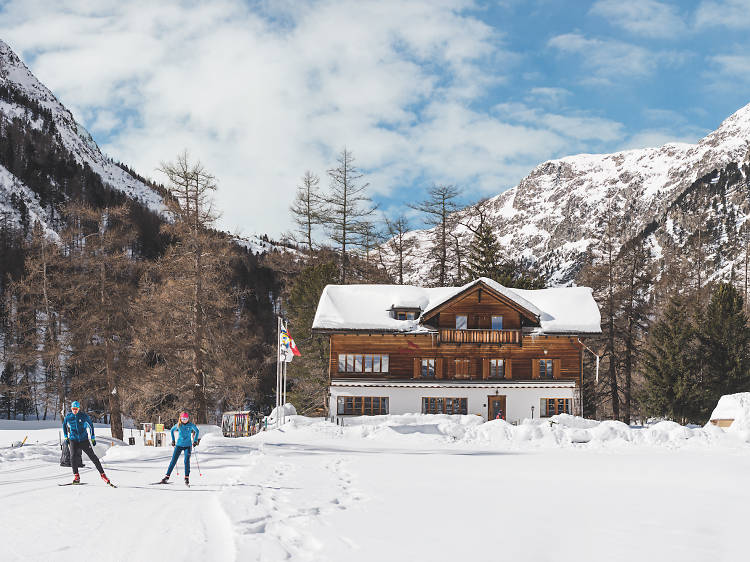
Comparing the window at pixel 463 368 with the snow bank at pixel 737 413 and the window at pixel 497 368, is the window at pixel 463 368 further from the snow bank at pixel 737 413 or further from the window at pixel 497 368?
the snow bank at pixel 737 413

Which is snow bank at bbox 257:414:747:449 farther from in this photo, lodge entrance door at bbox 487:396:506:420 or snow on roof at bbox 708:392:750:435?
lodge entrance door at bbox 487:396:506:420

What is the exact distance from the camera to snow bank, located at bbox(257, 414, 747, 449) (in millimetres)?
25938

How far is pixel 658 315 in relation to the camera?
46594mm

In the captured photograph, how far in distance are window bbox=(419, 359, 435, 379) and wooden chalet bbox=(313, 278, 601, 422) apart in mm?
65

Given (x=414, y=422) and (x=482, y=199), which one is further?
(x=482, y=199)

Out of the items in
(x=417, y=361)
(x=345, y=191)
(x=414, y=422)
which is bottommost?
(x=414, y=422)

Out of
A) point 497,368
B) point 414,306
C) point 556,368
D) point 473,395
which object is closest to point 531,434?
point 473,395

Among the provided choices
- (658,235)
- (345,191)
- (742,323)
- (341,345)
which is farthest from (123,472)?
(658,235)

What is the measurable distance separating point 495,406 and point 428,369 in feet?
16.2

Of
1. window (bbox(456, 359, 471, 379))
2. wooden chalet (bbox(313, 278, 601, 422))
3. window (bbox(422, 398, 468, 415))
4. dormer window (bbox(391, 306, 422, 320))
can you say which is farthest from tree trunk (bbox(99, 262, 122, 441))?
window (bbox(456, 359, 471, 379))

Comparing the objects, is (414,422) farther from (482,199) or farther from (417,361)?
(482,199)

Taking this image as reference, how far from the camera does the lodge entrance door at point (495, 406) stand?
39219mm

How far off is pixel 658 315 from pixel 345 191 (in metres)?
26.3

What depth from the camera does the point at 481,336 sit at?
39344 mm
